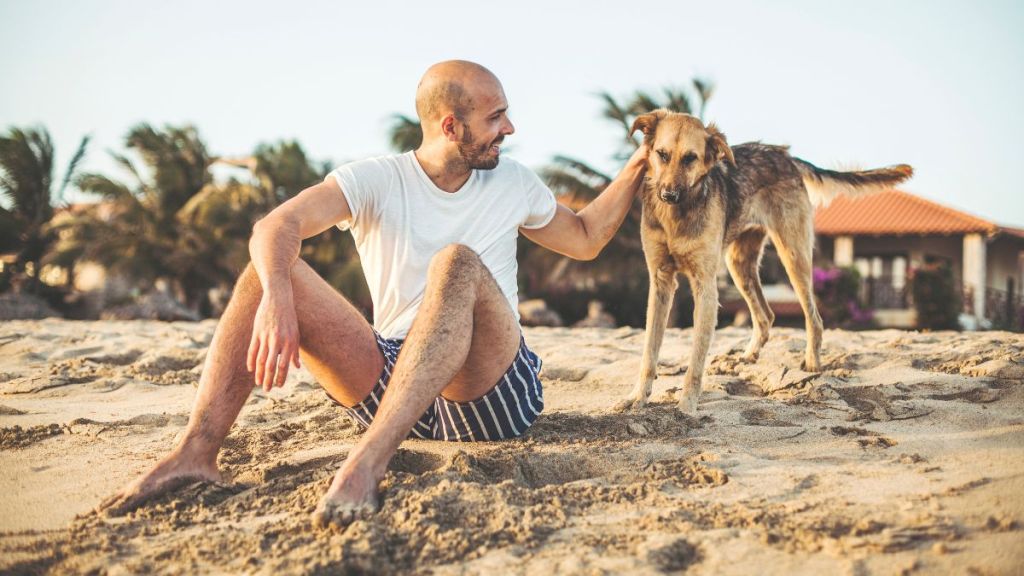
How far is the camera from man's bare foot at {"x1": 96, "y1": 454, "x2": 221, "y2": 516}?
2.65 metres

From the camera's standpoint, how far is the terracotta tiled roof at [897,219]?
85.8 ft

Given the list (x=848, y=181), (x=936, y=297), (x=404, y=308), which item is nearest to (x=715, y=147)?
(x=848, y=181)

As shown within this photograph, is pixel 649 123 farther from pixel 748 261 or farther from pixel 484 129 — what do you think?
pixel 748 261

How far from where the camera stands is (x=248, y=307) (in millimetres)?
2945

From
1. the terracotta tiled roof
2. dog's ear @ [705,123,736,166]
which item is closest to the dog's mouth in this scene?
dog's ear @ [705,123,736,166]

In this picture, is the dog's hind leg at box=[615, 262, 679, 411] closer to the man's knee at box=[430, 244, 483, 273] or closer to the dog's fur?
the dog's fur

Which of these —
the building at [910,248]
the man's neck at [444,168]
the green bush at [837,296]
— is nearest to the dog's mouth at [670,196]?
the man's neck at [444,168]

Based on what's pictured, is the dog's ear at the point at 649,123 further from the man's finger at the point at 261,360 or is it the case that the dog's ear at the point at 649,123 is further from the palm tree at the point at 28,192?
the palm tree at the point at 28,192

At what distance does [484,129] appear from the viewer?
11.1 ft

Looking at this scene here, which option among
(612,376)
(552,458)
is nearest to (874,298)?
(612,376)

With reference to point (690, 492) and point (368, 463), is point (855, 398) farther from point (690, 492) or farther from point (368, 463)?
point (368, 463)

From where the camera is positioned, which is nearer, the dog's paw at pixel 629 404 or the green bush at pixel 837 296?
the dog's paw at pixel 629 404

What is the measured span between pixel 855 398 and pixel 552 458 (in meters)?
1.96

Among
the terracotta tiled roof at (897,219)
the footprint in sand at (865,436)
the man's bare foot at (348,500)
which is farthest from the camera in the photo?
the terracotta tiled roof at (897,219)
